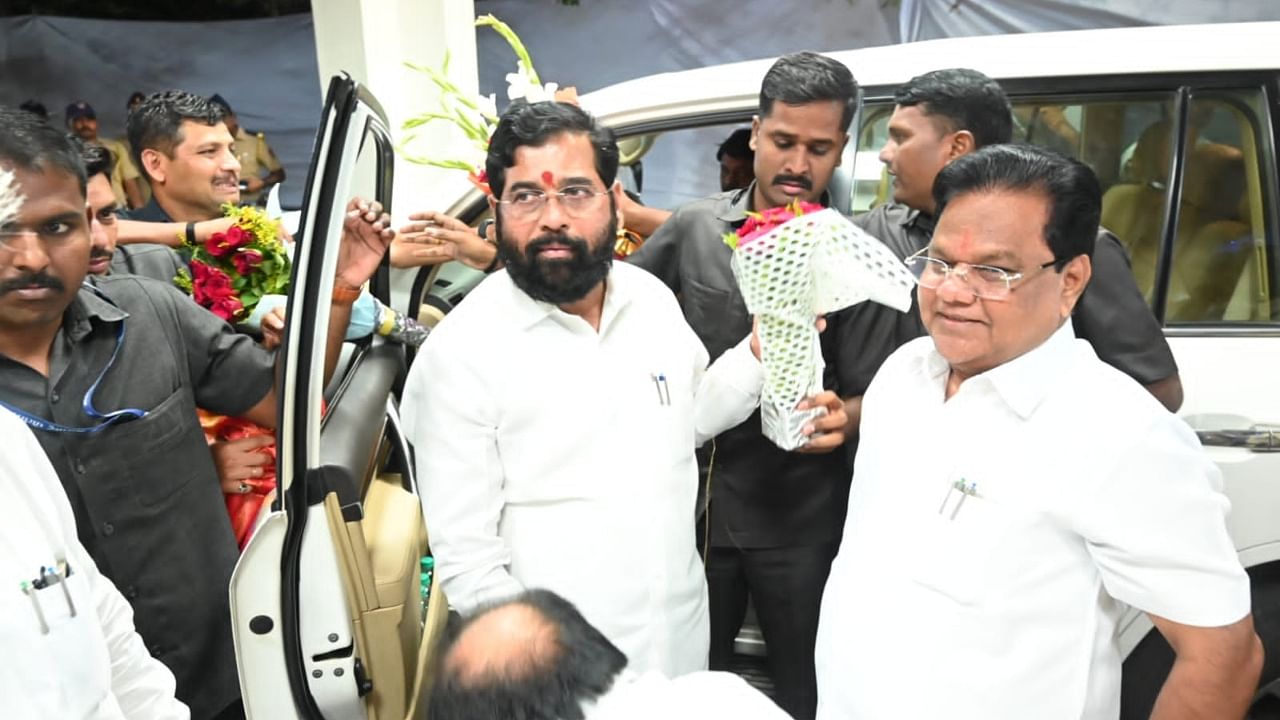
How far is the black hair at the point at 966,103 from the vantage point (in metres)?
1.94

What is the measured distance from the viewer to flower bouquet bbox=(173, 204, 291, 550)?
194 centimetres

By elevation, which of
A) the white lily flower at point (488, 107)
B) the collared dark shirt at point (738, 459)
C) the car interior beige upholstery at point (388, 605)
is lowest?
the car interior beige upholstery at point (388, 605)

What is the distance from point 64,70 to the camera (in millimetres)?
7914

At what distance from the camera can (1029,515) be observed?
4.17 feet

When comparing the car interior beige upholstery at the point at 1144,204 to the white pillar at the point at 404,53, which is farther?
the white pillar at the point at 404,53

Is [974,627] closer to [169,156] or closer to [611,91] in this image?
[611,91]

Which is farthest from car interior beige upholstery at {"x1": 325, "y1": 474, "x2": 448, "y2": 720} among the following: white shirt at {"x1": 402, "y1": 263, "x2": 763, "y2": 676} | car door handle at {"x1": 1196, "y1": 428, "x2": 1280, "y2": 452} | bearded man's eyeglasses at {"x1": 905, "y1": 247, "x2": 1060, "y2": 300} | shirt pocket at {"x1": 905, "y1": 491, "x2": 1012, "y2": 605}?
car door handle at {"x1": 1196, "y1": 428, "x2": 1280, "y2": 452}

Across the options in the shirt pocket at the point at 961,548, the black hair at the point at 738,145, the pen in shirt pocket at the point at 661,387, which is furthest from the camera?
the black hair at the point at 738,145


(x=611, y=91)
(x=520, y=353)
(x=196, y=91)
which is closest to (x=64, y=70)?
(x=196, y=91)

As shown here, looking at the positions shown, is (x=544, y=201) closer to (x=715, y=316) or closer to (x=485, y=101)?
(x=715, y=316)

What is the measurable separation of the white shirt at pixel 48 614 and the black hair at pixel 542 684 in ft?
1.77

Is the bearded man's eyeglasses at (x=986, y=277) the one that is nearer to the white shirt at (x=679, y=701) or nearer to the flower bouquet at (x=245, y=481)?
the white shirt at (x=679, y=701)

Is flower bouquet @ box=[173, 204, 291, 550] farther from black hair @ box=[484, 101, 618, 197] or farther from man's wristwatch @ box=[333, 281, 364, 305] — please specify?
black hair @ box=[484, 101, 618, 197]

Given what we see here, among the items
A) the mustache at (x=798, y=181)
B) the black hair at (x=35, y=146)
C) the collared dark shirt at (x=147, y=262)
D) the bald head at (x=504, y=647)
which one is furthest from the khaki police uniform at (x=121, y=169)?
the bald head at (x=504, y=647)
